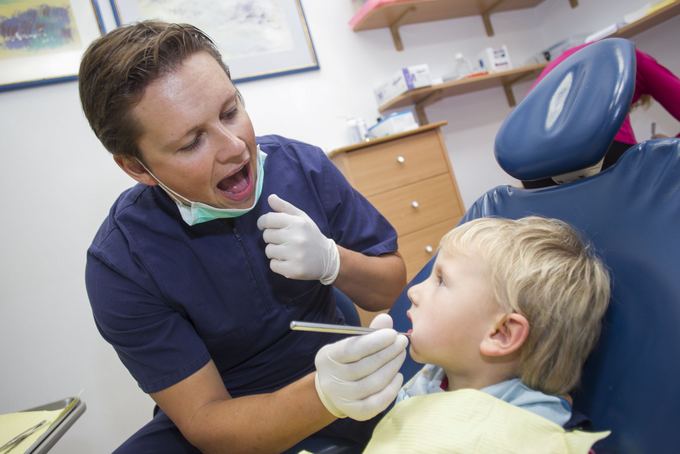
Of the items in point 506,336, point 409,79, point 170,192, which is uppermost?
point 409,79

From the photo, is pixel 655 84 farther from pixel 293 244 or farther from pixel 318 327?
pixel 318 327

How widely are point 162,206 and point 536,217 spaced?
2.84 ft

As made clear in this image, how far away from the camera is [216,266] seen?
1080mm

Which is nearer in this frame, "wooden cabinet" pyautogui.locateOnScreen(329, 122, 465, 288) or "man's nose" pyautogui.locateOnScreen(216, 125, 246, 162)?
"man's nose" pyautogui.locateOnScreen(216, 125, 246, 162)

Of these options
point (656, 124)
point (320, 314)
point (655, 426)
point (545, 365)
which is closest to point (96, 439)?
point (320, 314)

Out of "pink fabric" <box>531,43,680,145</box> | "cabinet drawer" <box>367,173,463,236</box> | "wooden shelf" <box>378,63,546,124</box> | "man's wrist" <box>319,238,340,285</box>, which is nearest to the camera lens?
"man's wrist" <box>319,238,340,285</box>

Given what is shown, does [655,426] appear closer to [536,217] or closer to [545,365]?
[545,365]

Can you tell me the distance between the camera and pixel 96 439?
84.4 inches

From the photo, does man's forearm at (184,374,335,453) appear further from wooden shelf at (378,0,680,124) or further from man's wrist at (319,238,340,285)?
wooden shelf at (378,0,680,124)

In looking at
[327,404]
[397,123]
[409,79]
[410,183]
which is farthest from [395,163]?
[327,404]

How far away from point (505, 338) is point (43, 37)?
250 centimetres

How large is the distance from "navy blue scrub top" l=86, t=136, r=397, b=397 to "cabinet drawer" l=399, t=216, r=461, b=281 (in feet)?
3.90

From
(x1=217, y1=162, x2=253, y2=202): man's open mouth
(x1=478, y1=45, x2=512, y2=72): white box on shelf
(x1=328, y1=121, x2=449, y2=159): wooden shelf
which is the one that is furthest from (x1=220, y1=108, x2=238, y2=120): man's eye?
(x1=478, y1=45, x2=512, y2=72): white box on shelf

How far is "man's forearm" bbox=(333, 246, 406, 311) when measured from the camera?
1151 mm
